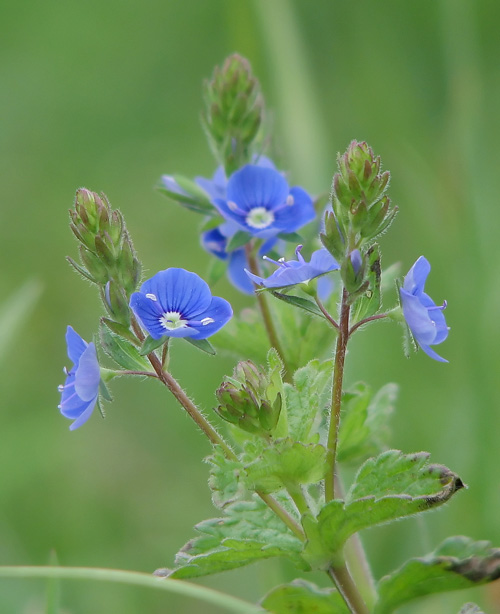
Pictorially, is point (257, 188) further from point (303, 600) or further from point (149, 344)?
point (303, 600)

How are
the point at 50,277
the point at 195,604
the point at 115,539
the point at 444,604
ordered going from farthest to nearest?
the point at 50,277, the point at 115,539, the point at 195,604, the point at 444,604

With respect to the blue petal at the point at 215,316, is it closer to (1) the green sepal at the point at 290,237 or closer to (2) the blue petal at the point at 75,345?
(2) the blue petal at the point at 75,345

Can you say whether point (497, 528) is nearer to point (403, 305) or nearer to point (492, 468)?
point (492, 468)

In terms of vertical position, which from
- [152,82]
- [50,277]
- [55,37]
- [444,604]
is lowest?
[444,604]

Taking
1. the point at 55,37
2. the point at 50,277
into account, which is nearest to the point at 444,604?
the point at 50,277

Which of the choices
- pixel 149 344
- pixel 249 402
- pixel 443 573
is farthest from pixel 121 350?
pixel 443 573

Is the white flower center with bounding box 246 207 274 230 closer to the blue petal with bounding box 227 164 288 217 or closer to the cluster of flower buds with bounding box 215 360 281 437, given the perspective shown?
the blue petal with bounding box 227 164 288 217

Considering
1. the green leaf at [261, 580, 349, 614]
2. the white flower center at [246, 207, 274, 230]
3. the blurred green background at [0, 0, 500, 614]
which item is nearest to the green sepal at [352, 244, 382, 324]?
the white flower center at [246, 207, 274, 230]

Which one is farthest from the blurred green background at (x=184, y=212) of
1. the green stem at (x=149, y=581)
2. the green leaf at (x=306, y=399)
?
the green stem at (x=149, y=581)
